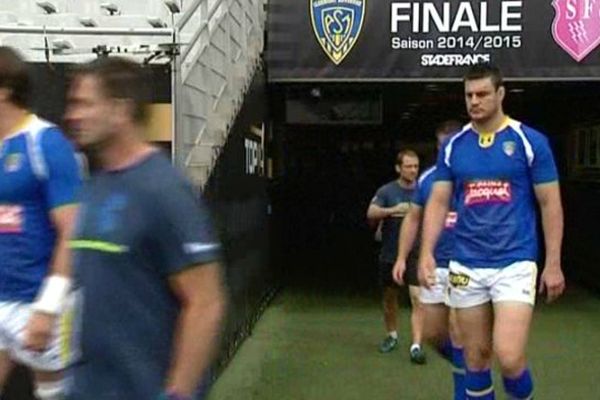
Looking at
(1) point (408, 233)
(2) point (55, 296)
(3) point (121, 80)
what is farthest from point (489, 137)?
(3) point (121, 80)

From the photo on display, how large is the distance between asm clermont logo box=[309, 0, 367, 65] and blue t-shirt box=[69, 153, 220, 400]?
7.17 metres

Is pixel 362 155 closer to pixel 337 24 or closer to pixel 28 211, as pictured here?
pixel 337 24

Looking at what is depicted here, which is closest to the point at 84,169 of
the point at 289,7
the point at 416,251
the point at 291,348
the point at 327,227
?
the point at 416,251

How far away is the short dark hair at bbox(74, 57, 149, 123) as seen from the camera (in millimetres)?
2875

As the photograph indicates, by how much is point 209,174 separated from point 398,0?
351cm

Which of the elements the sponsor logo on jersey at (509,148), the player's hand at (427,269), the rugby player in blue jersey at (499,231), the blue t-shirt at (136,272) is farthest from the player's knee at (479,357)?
the blue t-shirt at (136,272)

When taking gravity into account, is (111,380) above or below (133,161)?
below

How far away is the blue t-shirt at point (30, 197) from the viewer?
13.9ft

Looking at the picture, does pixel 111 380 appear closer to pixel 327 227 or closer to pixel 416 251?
pixel 416 251

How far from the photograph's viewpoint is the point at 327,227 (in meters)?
22.3

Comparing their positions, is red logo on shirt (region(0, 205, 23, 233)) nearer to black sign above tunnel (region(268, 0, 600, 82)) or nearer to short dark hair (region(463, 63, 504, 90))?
short dark hair (region(463, 63, 504, 90))

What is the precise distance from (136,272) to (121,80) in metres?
0.50

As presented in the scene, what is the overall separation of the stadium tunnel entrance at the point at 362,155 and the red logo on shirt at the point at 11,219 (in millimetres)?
Result: 5535

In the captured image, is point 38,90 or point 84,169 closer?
point 84,169
